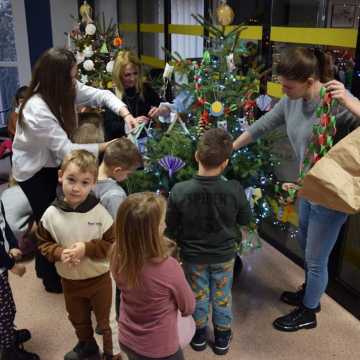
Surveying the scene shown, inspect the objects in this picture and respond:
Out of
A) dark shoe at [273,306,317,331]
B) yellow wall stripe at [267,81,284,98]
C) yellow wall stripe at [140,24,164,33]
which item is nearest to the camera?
dark shoe at [273,306,317,331]

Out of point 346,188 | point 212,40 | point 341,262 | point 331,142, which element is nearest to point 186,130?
point 212,40

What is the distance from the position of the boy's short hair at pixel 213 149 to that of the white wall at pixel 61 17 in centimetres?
545

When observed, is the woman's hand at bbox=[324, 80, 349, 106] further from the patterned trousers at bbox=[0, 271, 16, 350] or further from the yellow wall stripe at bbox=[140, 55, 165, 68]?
the yellow wall stripe at bbox=[140, 55, 165, 68]

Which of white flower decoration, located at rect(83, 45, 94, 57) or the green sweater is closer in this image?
the green sweater

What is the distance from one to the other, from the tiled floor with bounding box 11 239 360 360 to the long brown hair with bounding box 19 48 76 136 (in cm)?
117

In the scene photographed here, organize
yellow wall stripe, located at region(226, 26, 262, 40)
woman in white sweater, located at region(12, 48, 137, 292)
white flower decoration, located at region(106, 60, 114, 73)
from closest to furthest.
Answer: woman in white sweater, located at region(12, 48, 137, 292) → yellow wall stripe, located at region(226, 26, 262, 40) → white flower decoration, located at region(106, 60, 114, 73)

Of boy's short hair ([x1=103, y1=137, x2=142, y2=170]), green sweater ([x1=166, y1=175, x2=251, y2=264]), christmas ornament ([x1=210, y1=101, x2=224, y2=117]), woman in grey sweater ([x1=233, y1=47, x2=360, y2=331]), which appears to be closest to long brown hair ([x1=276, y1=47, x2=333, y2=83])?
woman in grey sweater ([x1=233, y1=47, x2=360, y2=331])

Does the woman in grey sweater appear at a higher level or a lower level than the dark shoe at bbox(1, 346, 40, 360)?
higher

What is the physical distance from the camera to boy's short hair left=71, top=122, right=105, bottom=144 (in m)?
2.36

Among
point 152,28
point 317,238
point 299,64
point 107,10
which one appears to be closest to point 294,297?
point 317,238

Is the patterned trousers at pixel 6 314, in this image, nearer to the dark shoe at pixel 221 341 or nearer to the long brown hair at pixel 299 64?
the dark shoe at pixel 221 341

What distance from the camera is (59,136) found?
2.21 m

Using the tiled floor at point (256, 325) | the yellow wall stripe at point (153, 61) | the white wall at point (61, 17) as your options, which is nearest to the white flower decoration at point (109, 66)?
the yellow wall stripe at point (153, 61)

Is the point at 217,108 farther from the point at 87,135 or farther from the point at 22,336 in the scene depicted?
the point at 22,336
